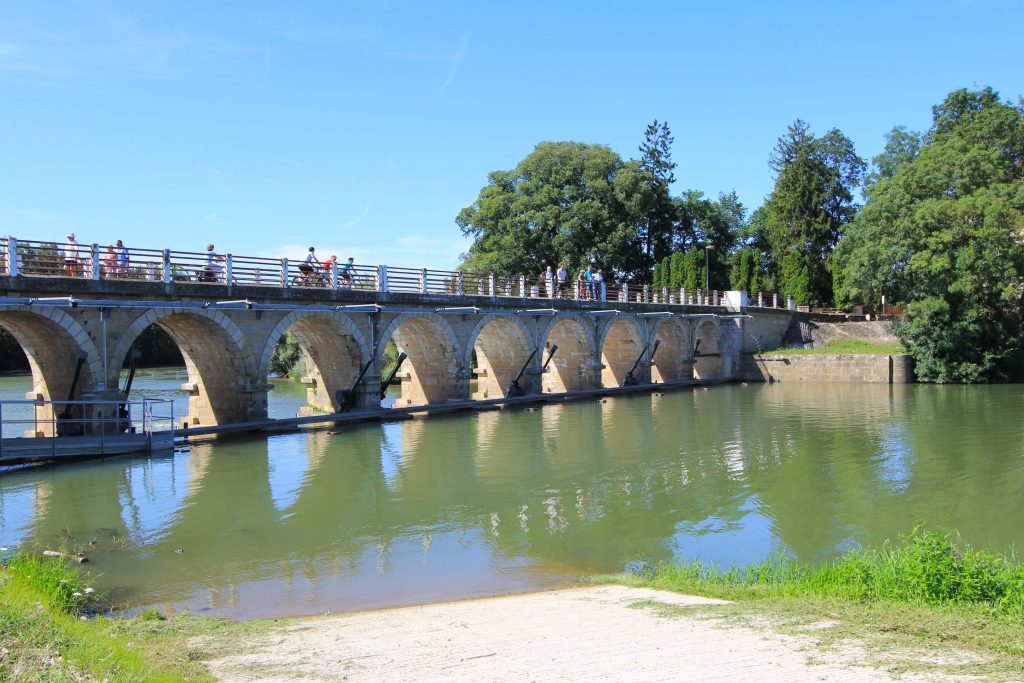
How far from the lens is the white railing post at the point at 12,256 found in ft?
55.4

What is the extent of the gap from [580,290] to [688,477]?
66.5 feet

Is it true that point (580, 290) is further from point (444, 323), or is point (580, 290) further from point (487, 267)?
point (487, 267)

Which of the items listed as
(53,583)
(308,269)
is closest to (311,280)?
(308,269)

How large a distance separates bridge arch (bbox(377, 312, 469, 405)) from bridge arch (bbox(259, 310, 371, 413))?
2580mm

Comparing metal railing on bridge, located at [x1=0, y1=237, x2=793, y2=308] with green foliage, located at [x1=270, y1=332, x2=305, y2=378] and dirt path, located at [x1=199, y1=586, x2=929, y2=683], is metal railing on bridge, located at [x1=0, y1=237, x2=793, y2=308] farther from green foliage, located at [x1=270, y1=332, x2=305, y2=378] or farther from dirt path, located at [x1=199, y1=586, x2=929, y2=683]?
green foliage, located at [x1=270, y1=332, x2=305, y2=378]

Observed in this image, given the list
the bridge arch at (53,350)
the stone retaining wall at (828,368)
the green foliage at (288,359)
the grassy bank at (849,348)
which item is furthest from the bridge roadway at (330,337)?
the green foliage at (288,359)

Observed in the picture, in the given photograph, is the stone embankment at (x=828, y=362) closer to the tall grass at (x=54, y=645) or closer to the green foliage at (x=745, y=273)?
the green foliage at (x=745, y=273)

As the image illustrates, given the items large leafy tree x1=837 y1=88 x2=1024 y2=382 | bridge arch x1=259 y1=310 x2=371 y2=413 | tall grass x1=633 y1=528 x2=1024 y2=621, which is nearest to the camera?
tall grass x1=633 y1=528 x2=1024 y2=621

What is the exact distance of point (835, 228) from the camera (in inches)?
2265

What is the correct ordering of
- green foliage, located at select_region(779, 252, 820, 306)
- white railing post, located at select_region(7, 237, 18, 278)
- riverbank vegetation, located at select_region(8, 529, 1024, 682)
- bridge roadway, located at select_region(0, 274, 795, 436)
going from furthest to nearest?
green foliage, located at select_region(779, 252, 820, 306) → bridge roadway, located at select_region(0, 274, 795, 436) → white railing post, located at select_region(7, 237, 18, 278) → riverbank vegetation, located at select_region(8, 529, 1024, 682)

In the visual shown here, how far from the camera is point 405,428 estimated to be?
915 inches

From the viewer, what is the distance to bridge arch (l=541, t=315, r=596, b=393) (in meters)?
34.7

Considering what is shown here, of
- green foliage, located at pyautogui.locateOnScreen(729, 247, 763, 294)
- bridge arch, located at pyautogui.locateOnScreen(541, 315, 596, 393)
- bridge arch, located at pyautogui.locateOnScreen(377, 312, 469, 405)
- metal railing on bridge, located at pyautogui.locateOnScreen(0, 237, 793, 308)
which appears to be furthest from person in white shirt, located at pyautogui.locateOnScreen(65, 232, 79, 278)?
green foliage, located at pyautogui.locateOnScreen(729, 247, 763, 294)

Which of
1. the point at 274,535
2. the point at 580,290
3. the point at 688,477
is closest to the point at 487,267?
the point at 580,290
